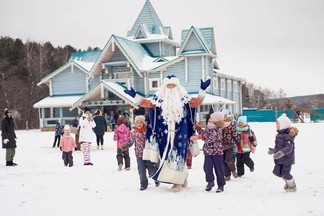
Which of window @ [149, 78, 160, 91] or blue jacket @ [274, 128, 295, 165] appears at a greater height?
window @ [149, 78, 160, 91]

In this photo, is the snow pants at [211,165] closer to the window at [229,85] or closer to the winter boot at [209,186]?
the winter boot at [209,186]

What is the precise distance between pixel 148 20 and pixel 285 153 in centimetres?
3782

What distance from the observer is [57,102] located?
130ft

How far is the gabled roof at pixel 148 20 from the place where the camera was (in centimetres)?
4431

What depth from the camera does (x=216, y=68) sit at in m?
47.8

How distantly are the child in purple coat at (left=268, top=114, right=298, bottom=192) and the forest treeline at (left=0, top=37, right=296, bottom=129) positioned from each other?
1758 inches

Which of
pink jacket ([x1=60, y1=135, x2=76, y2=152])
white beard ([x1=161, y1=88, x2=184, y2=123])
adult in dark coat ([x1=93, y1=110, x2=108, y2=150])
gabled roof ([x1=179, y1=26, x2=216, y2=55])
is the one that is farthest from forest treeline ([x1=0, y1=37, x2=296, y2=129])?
white beard ([x1=161, y1=88, x2=184, y2=123])

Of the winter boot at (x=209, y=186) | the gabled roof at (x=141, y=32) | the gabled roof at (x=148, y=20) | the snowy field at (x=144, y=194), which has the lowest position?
the snowy field at (x=144, y=194)

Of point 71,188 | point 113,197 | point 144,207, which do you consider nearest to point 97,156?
point 71,188

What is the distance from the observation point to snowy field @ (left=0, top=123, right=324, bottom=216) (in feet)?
22.7

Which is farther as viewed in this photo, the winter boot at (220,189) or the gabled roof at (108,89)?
the gabled roof at (108,89)

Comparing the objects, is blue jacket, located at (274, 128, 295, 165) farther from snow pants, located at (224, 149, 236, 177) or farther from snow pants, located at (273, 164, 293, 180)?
snow pants, located at (224, 149, 236, 177)

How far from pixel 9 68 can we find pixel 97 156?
1854 inches

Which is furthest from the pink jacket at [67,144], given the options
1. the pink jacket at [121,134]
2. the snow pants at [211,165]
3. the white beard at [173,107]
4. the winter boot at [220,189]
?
the winter boot at [220,189]
